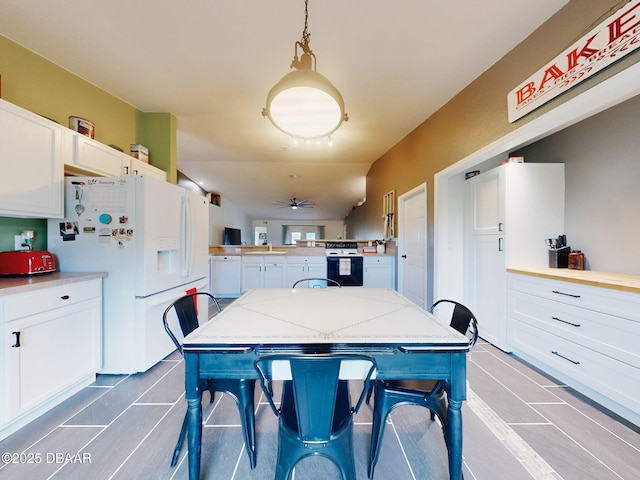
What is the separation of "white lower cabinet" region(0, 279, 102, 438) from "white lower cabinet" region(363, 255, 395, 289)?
149 inches

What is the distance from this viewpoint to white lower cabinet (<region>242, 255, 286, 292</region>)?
15.5ft

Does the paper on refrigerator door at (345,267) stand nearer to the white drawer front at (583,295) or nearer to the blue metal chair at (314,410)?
the white drawer front at (583,295)

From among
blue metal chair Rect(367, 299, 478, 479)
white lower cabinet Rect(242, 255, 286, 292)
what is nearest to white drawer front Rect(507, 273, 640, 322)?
blue metal chair Rect(367, 299, 478, 479)

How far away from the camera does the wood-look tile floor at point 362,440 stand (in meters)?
1.23

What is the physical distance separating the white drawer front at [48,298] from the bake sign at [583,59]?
11.6 feet

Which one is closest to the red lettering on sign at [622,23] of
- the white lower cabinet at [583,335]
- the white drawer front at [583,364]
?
the white lower cabinet at [583,335]

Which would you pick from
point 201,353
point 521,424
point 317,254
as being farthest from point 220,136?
point 521,424

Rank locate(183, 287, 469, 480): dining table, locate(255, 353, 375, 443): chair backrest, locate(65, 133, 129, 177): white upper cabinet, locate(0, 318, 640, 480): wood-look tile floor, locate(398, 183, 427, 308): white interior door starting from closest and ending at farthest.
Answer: locate(255, 353, 375, 443): chair backrest < locate(183, 287, 469, 480): dining table < locate(0, 318, 640, 480): wood-look tile floor < locate(65, 133, 129, 177): white upper cabinet < locate(398, 183, 427, 308): white interior door

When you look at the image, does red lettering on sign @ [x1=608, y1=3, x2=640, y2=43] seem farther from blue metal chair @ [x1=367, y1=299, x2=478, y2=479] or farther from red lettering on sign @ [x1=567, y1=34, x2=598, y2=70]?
blue metal chair @ [x1=367, y1=299, x2=478, y2=479]

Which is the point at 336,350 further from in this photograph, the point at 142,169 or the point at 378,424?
the point at 142,169

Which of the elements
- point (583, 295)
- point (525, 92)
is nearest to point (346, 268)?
point (583, 295)

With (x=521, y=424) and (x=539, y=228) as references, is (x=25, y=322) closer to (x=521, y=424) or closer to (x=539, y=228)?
(x=521, y=424)

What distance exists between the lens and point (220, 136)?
12.4ft

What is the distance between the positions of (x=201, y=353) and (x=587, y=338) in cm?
249
